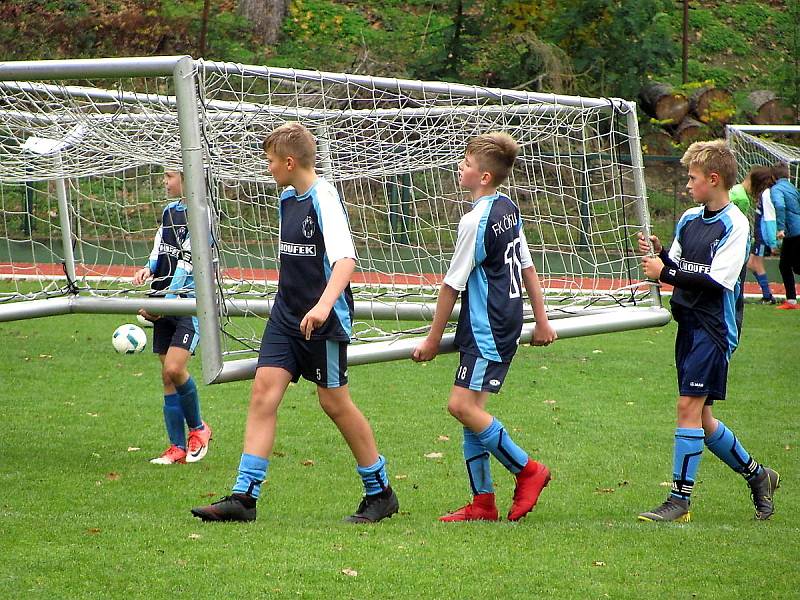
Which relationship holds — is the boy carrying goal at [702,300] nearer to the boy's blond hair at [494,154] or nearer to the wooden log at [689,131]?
the boy's blond hair at [494,154]

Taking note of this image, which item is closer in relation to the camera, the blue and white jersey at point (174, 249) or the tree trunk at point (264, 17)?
the blue and white jersey at point (174, 249)

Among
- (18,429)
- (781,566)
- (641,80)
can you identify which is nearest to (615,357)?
(18,429)

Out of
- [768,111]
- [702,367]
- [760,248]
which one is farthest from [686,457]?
[768,111]

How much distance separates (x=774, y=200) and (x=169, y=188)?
1030 centimetres

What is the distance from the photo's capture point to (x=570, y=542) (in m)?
4.79

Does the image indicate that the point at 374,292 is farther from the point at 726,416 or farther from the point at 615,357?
the point at 615,357

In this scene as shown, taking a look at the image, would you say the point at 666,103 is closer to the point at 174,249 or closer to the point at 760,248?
the point at 760,248

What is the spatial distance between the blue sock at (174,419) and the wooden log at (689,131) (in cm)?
1911

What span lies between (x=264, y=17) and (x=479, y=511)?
24801 mm

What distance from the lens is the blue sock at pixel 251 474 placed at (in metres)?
4.87

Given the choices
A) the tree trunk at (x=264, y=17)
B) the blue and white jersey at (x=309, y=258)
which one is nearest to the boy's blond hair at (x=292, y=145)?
the blue and white jersey at (x=309, y=258)

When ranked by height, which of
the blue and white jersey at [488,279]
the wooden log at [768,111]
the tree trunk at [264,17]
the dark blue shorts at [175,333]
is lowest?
the dark blue shorts at [175,333]

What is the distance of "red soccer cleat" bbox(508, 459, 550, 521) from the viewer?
5246mm

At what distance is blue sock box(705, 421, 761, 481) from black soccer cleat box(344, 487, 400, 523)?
1642mm
